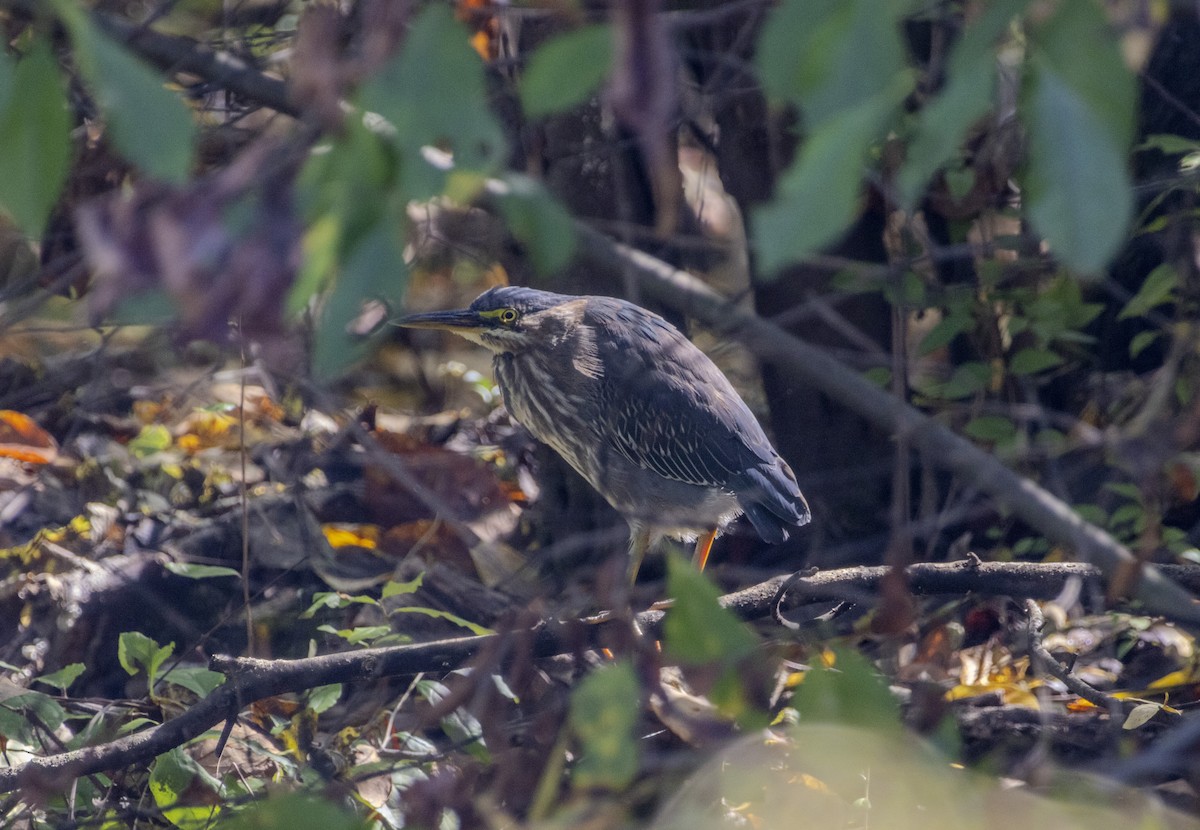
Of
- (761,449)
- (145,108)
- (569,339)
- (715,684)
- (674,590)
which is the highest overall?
(145,108)

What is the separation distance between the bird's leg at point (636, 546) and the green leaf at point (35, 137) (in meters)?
3.17

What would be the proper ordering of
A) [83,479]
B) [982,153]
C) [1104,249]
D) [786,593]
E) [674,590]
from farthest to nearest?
[83,479]
[982,153]
[786,593]
[674,590]
[1104,249]

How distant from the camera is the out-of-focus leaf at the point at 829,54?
968mm

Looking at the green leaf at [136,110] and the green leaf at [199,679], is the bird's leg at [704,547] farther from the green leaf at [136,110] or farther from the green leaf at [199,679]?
the green leaf at [136,110]

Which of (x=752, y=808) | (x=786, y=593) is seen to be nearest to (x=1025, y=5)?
(x=752, y=808)

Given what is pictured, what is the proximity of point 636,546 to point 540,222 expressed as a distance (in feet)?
10.0

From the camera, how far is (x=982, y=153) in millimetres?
3973

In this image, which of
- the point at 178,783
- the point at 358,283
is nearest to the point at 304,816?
the point at 358,283

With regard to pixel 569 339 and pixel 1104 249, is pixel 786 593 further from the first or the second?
pixel 1104 249

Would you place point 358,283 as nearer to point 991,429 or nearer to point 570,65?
point 570,65

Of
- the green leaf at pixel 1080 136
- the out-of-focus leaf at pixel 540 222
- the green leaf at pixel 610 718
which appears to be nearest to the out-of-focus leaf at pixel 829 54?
the green leaf at pixel 1080 136

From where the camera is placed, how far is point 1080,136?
0.92 m

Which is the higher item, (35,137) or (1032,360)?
(35,137)

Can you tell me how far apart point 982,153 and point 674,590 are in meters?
3.22
